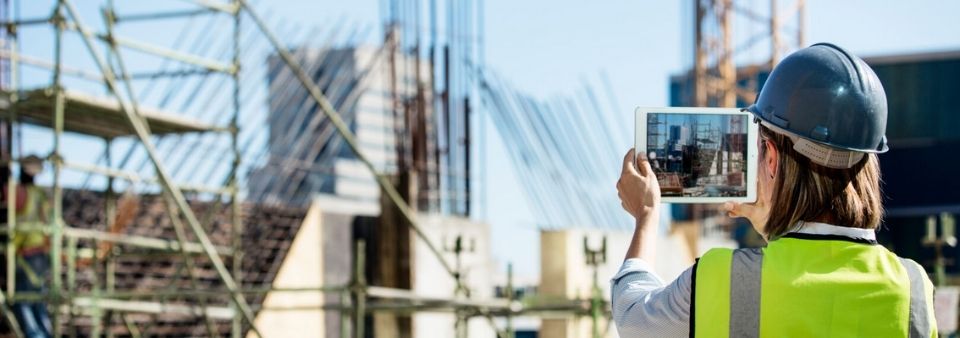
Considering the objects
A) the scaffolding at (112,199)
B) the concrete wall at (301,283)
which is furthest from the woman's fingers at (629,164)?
the concrete wall at (301,283)

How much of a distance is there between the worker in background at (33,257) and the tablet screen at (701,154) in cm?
756

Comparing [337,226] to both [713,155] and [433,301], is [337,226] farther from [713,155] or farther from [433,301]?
[713,155]

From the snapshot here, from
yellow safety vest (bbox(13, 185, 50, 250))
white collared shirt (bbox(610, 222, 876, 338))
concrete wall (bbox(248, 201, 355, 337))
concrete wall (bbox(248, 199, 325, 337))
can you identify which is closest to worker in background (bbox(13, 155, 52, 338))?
yellow safety vest (bbox(13, 185, 50, 250))

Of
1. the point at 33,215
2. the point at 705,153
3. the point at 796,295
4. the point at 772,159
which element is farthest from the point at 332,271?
the point at 796,295

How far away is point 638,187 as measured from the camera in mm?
2176

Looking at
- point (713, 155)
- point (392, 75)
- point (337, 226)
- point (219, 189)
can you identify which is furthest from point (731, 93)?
point (713, 155)

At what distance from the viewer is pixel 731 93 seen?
107 ft

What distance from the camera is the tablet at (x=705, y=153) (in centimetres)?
223

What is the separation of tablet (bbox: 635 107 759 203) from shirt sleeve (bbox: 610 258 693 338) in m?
0.26

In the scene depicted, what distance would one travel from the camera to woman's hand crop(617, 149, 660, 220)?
2158mm

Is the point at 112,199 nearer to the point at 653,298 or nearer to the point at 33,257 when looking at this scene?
the point at 33,257

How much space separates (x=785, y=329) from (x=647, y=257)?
0.25 meters

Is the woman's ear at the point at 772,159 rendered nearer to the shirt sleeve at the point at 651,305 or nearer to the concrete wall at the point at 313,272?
the shirt sleeve at the point at 651,305

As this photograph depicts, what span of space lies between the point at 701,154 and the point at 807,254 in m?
0.32
